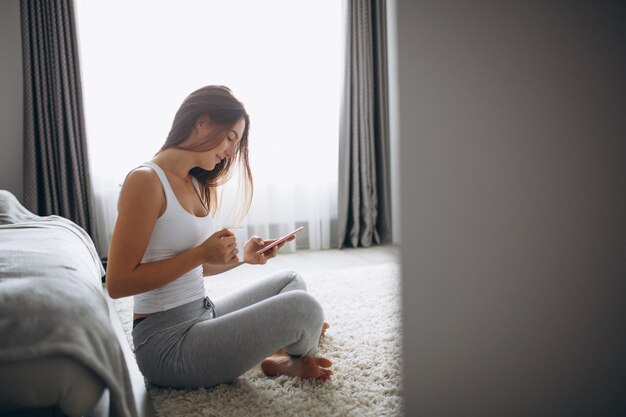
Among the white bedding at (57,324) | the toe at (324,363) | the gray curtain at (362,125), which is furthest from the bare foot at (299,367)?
the gray curtain at (362,125)

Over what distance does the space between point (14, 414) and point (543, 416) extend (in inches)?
35.1

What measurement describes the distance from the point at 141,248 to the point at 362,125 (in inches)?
104

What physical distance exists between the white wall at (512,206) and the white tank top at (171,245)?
3.04 ft

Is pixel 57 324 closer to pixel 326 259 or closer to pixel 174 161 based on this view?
pixel 174 161

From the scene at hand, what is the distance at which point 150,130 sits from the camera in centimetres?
302

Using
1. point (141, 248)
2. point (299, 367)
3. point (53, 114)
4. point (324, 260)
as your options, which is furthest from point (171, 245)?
point (53, 114)

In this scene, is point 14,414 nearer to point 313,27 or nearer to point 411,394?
point 411,394

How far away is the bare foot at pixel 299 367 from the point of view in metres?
1.30

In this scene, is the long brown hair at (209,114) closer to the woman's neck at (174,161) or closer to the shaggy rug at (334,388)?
the woman's neck at (174,161)

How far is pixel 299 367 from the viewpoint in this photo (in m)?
1.32

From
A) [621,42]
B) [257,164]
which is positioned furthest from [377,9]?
[621,42]

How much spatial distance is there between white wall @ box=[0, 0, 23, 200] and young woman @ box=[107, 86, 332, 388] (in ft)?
7.44

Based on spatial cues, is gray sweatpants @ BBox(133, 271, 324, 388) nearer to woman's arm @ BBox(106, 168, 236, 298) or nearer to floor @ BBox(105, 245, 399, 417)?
woman's arm @ BBox(106, 168, 236, 298)

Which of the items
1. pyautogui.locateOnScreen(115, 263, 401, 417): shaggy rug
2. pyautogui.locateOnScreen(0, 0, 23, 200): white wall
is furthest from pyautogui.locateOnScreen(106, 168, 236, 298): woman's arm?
pyautogui.locateOnScreen(0, 0, 23, 200): white wall
